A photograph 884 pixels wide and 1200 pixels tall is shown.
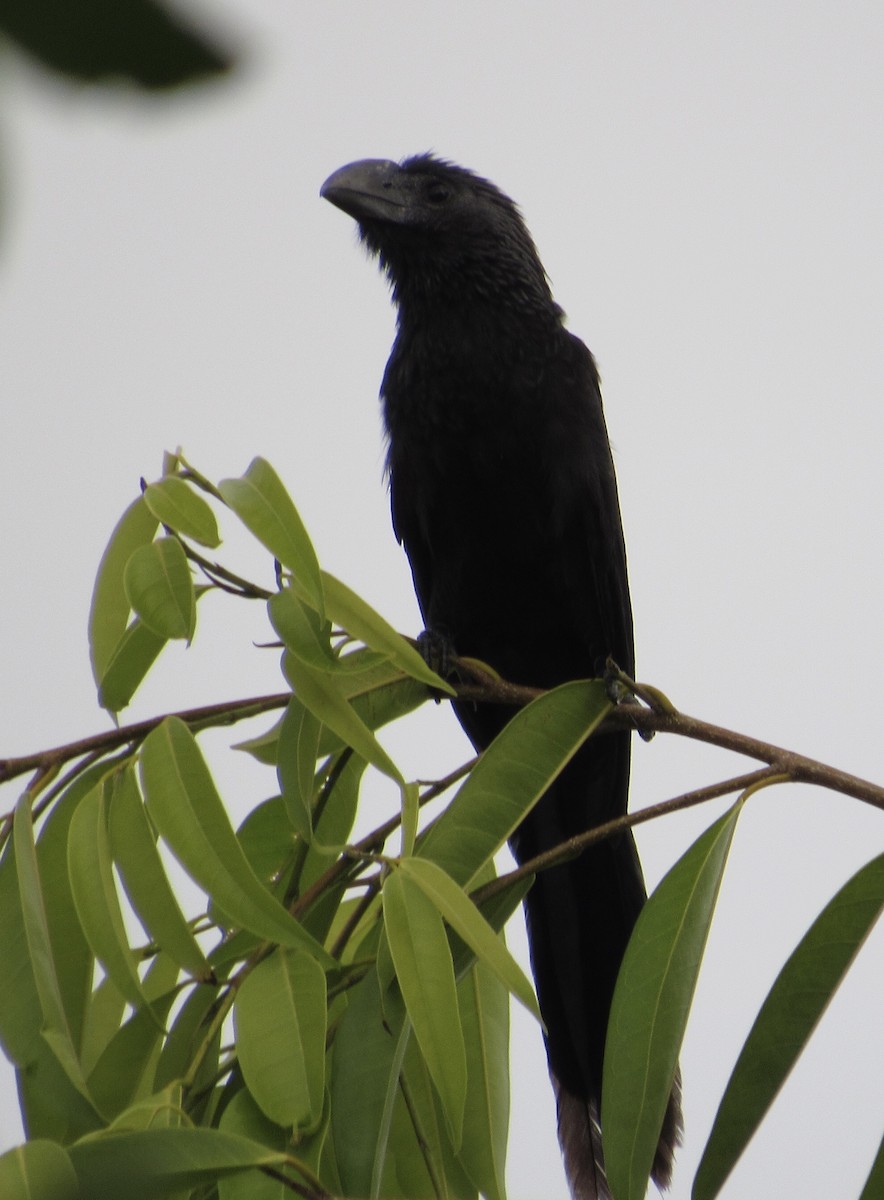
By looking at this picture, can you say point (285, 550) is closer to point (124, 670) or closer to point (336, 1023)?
point (124, 670)

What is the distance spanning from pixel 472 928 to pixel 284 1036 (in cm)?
26

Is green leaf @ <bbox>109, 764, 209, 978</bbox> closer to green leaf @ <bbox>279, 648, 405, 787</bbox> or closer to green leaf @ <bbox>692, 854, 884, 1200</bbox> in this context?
green leaf @ <bbox>279, 648, 405, 787</bbox>

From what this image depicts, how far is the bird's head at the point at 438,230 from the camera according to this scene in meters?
3.66

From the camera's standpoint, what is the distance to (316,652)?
157 cm

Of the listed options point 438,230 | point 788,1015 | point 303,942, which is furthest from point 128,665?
point 438,230

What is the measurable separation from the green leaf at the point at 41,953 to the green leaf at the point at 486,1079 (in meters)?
0.60

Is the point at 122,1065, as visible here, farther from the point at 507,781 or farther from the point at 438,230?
the point at 438,230

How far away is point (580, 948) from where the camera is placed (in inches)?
117

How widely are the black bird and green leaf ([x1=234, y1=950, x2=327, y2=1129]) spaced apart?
1485 mm

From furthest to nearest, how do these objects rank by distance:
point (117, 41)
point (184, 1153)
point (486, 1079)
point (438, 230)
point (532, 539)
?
point (438, 230) → point (532, 539) → point (486, 1079) → point (184, 1153) → point (117, 41)

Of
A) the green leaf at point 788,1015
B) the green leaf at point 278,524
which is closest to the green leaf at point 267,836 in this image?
the green leaf at point 278,524

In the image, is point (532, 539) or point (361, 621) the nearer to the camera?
point (361, 621)

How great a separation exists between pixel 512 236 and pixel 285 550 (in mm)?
2753

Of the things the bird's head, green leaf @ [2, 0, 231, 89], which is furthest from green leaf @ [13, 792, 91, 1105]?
the bird's head
